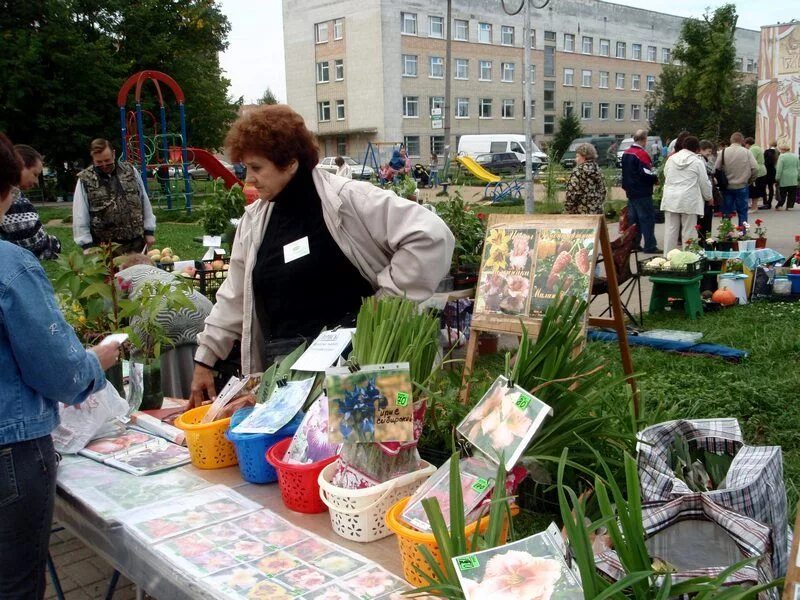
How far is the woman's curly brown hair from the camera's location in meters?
2.41

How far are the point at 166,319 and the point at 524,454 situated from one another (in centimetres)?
243

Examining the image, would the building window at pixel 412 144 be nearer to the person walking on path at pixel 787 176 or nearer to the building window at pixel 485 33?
the building window at pixel 485 33

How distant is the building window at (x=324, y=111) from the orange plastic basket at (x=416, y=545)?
45632 millimetres

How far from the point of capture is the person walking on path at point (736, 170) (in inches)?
457

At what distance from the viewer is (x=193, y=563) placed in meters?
1.56

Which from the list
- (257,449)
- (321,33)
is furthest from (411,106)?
(257,449)

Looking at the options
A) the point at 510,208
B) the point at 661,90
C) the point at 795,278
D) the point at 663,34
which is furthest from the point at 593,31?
the point at 795,278

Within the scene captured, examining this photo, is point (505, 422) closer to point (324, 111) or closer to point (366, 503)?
point (366, 503)

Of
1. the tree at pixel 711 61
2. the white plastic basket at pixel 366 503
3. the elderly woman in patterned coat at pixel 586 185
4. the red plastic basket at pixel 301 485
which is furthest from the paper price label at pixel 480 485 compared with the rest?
the tree at pixel 711 61

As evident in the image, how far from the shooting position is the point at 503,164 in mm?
31516

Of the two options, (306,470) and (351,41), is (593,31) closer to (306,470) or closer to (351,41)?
(351,41)

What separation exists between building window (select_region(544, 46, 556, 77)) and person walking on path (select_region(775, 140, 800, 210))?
37132 millimetres

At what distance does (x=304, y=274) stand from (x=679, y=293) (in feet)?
17.8

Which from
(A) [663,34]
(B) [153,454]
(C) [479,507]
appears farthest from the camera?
(A) [663,34]
